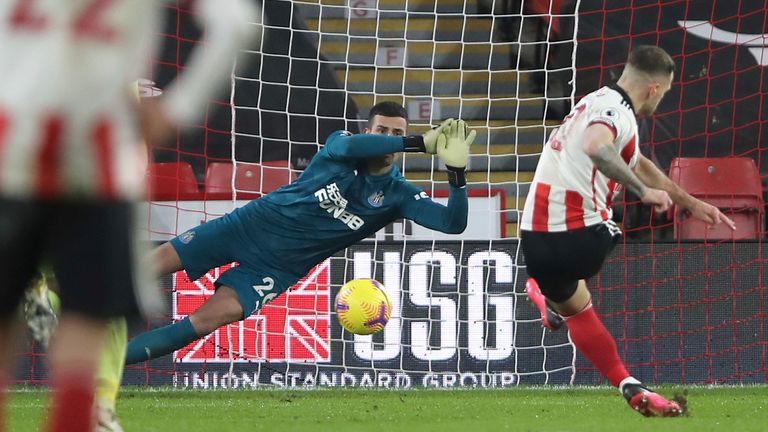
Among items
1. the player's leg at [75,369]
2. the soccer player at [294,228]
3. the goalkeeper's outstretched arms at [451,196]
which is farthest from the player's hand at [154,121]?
the soccer player at [294,228]

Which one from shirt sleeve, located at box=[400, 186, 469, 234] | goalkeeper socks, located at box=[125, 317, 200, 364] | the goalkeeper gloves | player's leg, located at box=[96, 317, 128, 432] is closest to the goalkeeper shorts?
goalkeeper socks, located at box=[125, 317, 200, 364]

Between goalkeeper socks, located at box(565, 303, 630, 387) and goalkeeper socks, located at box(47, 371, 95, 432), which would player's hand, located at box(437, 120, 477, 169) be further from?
goalkeeper socks, located at box(47, 371, 95, 432)

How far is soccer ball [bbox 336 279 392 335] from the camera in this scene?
22.2 ft

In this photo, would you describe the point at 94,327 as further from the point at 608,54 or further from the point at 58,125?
the point at 608,54

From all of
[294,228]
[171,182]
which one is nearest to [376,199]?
[294,228]

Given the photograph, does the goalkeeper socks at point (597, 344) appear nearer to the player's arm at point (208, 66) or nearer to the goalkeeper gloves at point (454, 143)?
the goalkeeper gloves at point (454, 143)

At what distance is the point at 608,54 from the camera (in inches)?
436

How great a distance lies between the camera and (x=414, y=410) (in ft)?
20.5

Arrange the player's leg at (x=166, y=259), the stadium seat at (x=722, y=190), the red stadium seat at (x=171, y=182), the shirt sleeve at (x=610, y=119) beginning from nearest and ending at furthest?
the shirt sleeve at (x=610, y=119)
the player's leg at (x=166, y=259)
the red stadium seat at (x=171, y=182)
the stadium seat at (x=722, y=190)

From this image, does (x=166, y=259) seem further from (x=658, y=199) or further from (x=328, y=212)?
(x=658, y=199)

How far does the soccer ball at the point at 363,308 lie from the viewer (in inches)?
267

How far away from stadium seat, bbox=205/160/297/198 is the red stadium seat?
14 centimetres

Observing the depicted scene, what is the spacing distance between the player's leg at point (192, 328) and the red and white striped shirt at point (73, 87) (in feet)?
12.9

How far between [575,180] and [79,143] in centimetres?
368
